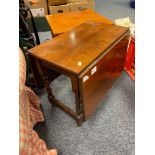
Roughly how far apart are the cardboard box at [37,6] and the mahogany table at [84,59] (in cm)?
129

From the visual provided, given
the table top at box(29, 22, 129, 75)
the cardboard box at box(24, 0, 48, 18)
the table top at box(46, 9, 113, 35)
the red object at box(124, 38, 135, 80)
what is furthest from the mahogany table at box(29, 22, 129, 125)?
the cardboard box at box(24, 0, 48, 18)

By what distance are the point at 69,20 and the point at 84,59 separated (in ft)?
2.73

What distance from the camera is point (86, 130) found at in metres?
1.33

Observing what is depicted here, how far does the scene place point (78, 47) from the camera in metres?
1.17

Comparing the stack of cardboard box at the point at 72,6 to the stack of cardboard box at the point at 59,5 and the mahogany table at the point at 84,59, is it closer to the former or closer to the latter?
the stack of cardboard box at the point at 59,5

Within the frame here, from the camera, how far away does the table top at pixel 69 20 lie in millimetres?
1580

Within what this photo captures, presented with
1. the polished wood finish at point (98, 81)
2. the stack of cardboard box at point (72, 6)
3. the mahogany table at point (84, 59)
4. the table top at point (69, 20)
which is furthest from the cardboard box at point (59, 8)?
the polished wood finish at point (98, 81)

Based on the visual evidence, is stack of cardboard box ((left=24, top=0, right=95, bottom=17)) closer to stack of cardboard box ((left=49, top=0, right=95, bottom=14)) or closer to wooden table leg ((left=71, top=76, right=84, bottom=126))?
stack of cardboard box ((left=49, top=0, right=95, bottom=14))

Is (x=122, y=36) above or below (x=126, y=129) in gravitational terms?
above

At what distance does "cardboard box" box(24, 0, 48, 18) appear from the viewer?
2.44 meters

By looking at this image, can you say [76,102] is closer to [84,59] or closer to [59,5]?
[84,59]
